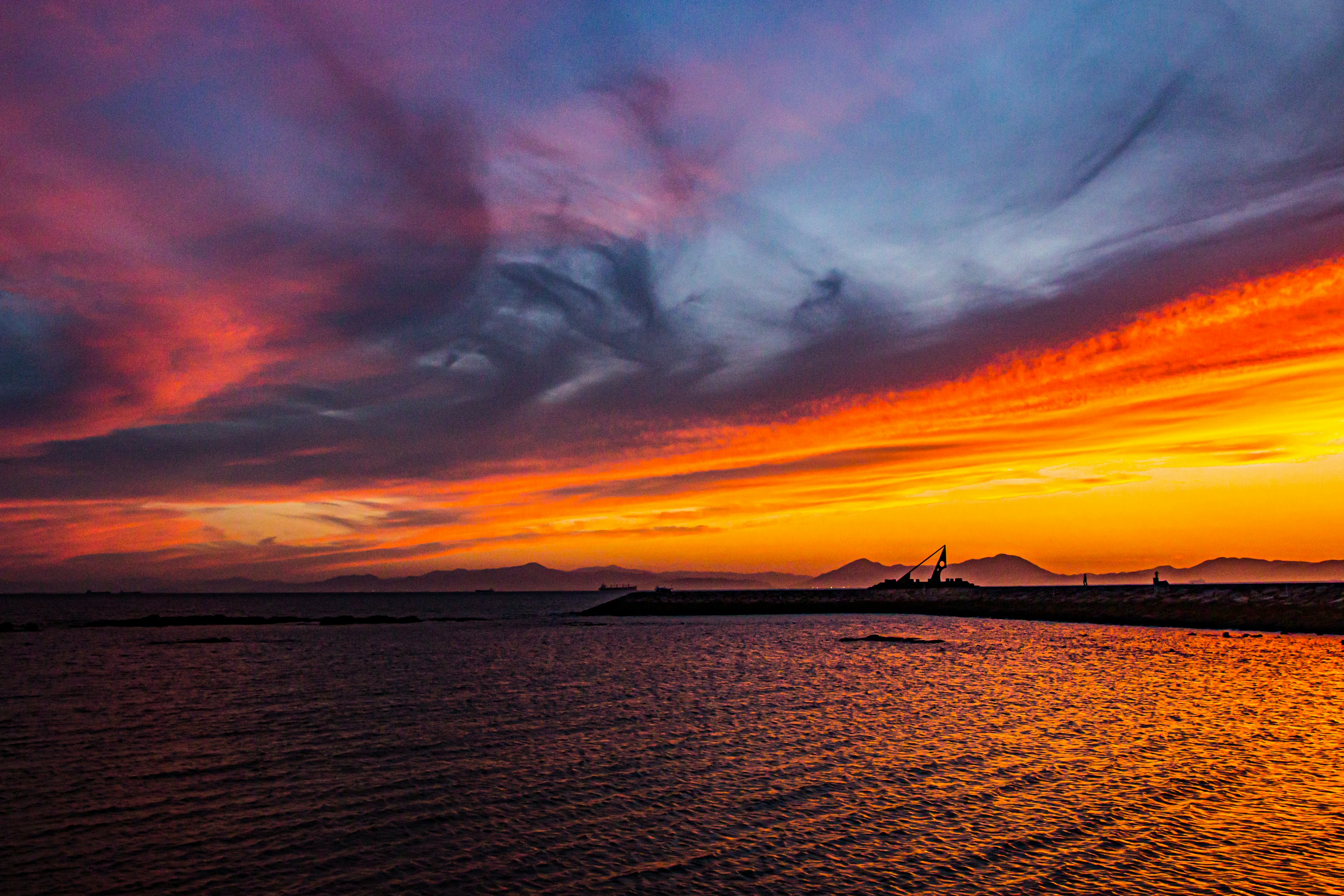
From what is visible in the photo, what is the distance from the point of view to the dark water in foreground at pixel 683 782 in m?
16.7

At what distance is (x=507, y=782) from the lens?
79.7ft

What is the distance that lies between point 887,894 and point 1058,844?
5.65 m

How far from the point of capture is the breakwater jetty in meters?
92.4

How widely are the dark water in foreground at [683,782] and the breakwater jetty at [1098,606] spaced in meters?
47.7

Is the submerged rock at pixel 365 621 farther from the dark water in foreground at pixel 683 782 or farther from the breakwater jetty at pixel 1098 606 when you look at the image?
the dark water in foreground at pixel 683 782

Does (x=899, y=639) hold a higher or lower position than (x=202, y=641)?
higher

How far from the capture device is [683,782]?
24.0 metres

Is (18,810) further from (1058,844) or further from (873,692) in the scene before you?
(873,692)

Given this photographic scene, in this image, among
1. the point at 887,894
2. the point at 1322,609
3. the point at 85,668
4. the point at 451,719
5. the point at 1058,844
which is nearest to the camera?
the point at 887,894

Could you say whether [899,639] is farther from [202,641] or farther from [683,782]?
[202,641]

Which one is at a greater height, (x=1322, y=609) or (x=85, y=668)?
(x=1322, y=609)

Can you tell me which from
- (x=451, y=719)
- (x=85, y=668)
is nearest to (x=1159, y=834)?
(x=451, y=719)

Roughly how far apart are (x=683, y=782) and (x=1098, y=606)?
11899 cm

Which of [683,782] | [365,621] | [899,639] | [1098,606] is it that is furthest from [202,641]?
[1098,606]
